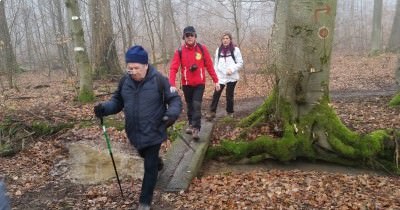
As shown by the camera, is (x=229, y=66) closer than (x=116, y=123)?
Yes

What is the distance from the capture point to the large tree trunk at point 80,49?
1037 centimetres

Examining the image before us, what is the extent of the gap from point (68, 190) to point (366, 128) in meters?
5.64

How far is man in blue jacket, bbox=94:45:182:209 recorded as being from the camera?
4.67m

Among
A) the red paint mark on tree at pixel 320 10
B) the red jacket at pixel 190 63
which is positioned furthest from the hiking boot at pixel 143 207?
the red paint mark on tree at pixel 320 10

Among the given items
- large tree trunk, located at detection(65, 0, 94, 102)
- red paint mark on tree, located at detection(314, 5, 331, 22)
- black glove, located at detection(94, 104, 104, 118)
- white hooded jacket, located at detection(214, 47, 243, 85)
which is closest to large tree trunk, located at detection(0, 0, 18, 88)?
large tree trunk, located at detection(65, 0, 94, 102)

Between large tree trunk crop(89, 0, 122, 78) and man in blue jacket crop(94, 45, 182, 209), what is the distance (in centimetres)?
1047

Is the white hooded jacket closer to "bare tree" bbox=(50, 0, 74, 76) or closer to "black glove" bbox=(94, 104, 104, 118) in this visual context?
"black glove" bbox=(94, 104, 104, 118)

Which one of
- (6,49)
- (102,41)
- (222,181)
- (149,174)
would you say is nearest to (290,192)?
(222,181)

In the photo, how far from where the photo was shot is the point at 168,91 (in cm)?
483

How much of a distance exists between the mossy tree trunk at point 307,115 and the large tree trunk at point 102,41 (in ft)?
31.5

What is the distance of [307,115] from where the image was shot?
6.72 metres

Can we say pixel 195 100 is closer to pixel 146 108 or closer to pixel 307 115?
pixel 307 115

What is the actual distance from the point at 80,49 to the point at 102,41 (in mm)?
4908

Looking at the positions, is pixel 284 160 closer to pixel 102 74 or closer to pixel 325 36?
pixel 325 36
